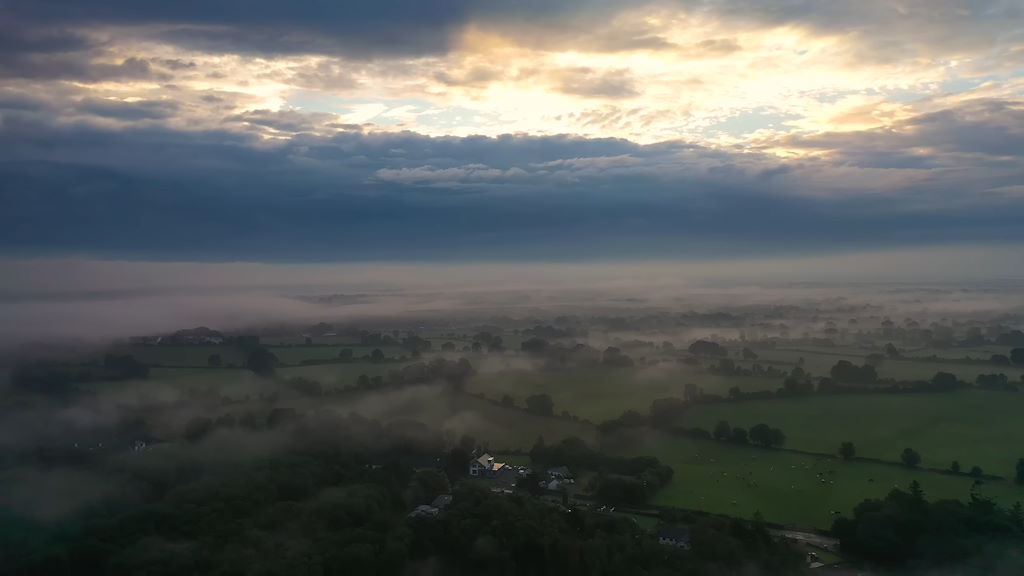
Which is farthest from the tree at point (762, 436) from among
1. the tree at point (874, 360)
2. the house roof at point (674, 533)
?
the tree at point (874, 360)

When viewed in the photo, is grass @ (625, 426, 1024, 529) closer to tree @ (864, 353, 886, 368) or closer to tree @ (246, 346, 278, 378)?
tree @ (864, 353, 886, 368)

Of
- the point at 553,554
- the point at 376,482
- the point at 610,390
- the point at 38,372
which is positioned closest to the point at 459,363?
the point at 610,390

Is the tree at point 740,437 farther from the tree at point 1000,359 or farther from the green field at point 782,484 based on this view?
the tree at point 1000,359

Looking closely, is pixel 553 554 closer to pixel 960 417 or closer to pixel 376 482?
pixel 376 482

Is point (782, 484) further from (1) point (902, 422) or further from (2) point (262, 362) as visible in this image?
(2) point (262, 362)

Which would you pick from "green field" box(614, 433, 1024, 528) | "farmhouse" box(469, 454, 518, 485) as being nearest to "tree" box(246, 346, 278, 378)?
"farmhouse" box(469, 454, 518, 485)
